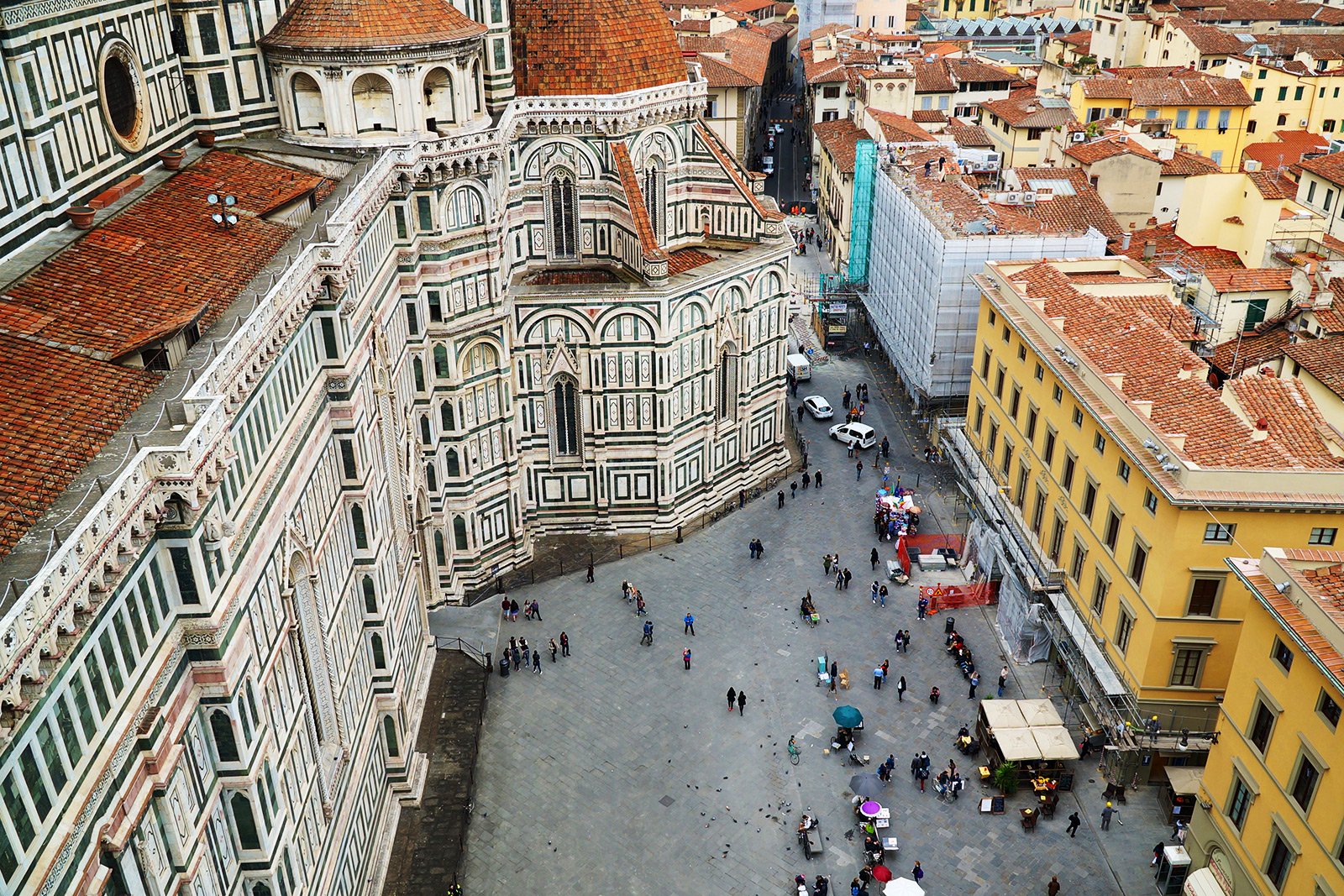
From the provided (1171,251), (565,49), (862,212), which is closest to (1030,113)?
(862,212)

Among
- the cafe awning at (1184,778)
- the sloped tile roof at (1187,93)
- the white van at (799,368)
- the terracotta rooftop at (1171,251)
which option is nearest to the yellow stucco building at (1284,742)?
the cafe awning at (1184,778)

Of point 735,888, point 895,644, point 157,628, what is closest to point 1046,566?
point 895,644

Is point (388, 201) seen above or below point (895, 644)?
above

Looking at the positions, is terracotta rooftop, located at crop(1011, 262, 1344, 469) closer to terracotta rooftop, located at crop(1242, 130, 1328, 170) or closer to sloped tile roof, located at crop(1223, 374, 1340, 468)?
sloped tile roof, located at crop(1223, 374, 1340, 468)

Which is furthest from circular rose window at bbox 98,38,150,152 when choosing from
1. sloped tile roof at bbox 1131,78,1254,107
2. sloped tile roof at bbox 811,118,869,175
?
sloped tile roof at bbox 1131,78,1254,107

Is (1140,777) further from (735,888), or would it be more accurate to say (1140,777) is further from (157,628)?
(157,628)
